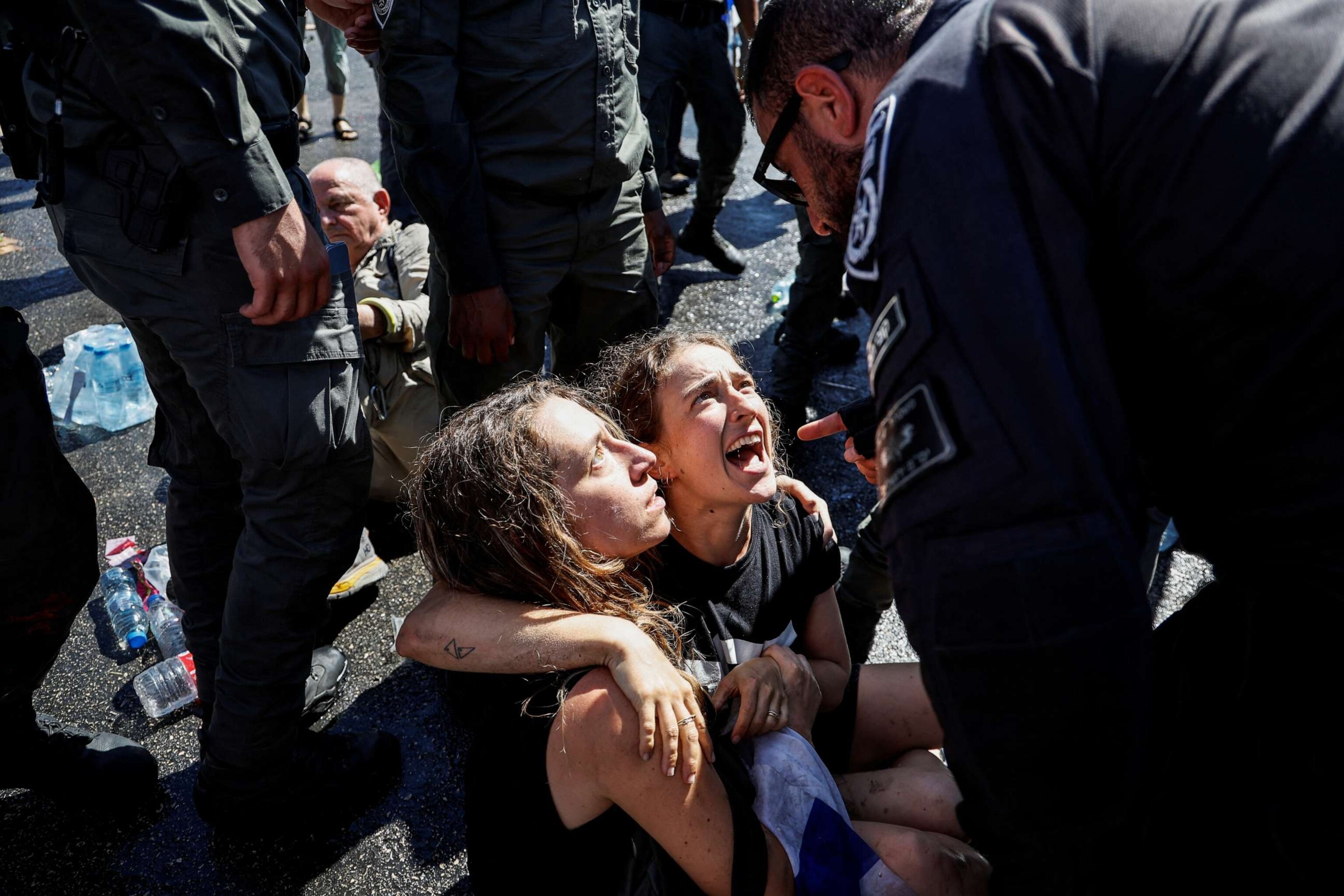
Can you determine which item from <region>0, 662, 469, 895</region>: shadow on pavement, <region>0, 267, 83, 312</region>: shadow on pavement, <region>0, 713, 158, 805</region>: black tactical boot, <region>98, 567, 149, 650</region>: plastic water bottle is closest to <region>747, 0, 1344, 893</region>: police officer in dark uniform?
<region>0, 662, 469, 895</region>: shadow on pavement

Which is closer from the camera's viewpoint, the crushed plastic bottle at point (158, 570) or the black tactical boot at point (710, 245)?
the crushed plastic bottle at point (158, 570)

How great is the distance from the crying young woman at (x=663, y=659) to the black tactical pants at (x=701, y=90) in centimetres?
269

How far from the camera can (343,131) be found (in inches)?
272

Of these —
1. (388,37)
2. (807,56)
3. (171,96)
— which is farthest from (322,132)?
(807,56)

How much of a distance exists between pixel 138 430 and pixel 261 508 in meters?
2.31

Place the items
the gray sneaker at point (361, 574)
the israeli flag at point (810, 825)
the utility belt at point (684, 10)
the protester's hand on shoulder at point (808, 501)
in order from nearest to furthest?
the israeli flag at point (810, 825)
the protester's hand on shoulder at point (808, 501)
the gray sneaker at point (361, 574)
the utility belt at point (684, 10)

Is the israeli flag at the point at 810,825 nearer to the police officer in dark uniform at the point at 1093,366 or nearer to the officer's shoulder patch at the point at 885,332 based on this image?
the police officer in dark uniform at the point at 1093,366

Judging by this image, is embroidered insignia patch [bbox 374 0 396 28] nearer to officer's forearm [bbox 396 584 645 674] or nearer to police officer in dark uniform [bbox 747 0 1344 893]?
officer's forearm [bbox 396 584 645 674]

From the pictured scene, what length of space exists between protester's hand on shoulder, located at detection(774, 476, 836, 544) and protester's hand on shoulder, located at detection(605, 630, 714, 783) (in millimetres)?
680

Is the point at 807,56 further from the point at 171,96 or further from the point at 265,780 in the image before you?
the point at 265,780

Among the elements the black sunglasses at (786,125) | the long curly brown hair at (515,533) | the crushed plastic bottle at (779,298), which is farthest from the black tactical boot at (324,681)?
the crushed plastic bottle at (779,298)

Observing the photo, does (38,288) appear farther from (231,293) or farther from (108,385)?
(231,293)

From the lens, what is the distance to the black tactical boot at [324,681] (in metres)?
2.53

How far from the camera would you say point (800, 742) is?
164cm
